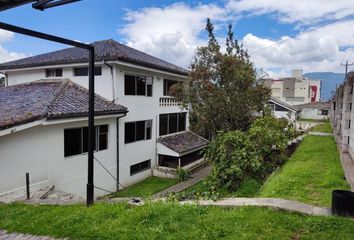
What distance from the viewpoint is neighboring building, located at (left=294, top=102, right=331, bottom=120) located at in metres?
51.9

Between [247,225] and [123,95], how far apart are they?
12.2 m

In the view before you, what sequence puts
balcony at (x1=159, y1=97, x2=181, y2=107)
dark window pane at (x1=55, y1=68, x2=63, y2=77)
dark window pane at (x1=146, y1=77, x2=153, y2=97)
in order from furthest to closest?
balcony at (x1=159, y1=97, x2=181, y2=107)
dark window pane at (x1=146, y1=77, x2=153, y2=97)
dark window pane at (x1=55, y1=68, x2=63, y2=77)

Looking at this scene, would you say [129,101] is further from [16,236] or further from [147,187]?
[16,236]

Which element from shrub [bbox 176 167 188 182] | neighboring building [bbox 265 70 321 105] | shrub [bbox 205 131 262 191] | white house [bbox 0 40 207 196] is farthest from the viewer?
neighboring building [bbox 265 70 321 105]

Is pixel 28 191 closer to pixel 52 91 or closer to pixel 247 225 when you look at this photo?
pixel 52 91

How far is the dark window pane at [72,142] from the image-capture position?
12102mm

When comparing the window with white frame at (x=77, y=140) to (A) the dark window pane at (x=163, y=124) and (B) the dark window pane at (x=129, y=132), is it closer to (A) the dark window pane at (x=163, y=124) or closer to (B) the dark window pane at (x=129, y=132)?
(B) the dark window pane at (x=129, y=132)

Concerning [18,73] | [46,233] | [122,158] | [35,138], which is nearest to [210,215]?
[46,233]

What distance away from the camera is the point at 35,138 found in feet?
34.8

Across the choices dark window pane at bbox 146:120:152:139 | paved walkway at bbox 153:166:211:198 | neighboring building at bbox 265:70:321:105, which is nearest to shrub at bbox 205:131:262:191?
paved walkway at bbox 153:166:211:198

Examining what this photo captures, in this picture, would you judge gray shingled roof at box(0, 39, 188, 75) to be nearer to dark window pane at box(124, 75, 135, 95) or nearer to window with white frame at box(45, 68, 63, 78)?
window with white frame at box(45, 68, 63, 78)

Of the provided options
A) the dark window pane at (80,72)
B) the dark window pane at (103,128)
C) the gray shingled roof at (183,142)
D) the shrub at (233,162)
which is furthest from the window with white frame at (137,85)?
the shrub at (233,162)

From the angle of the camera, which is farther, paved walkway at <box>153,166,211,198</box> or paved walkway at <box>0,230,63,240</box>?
paved walkway at <box>153,166,211,198</box>

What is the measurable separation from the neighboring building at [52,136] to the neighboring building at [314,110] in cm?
4459
